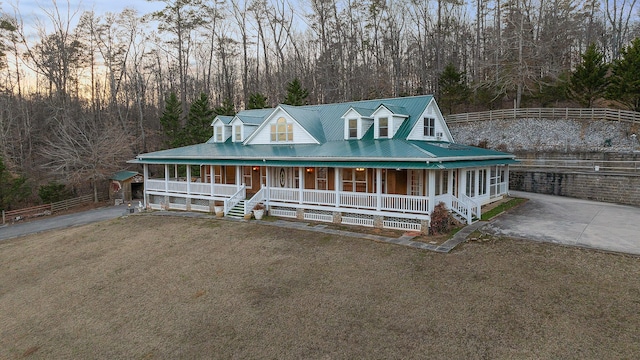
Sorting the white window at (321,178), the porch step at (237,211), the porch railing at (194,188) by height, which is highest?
the white window at (321,178)

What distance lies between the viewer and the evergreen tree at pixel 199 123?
37000 mm

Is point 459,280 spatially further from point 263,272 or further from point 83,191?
point 83,191

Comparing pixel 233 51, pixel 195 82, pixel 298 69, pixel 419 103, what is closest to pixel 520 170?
pixel 419 103

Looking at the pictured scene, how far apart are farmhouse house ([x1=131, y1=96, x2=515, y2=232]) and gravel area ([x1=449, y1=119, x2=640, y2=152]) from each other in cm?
971

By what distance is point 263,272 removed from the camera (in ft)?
38.3

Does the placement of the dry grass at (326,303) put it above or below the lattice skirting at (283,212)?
below

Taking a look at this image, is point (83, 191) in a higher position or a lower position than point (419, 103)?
lower

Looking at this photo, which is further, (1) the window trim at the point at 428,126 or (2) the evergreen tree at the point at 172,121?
(2) the evergreen tree at the point at 172,121

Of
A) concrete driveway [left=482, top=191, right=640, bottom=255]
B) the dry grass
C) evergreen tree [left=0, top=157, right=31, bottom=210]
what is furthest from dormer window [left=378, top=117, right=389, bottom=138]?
evergreen tree [left=0, top=157, right=31, bottom=210]

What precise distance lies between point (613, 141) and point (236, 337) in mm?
29537

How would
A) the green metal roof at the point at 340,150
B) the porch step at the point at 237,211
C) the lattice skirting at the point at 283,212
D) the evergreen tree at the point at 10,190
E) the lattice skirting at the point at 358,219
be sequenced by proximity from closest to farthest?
the green metal roof at the point at 340,150 → the lattice skirting at the point at 358,219 → the lattice skirting at the point at 283,212 → the porch step at the point at 237,211 → the evergreen tree at the point at 10,190

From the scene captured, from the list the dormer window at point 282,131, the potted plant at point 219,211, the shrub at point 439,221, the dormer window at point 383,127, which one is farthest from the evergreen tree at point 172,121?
the shrub at point 439,221

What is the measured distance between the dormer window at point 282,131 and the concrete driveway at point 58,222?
1232 cm

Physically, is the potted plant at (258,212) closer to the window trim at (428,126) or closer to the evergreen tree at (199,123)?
the window trim at (428,126)
